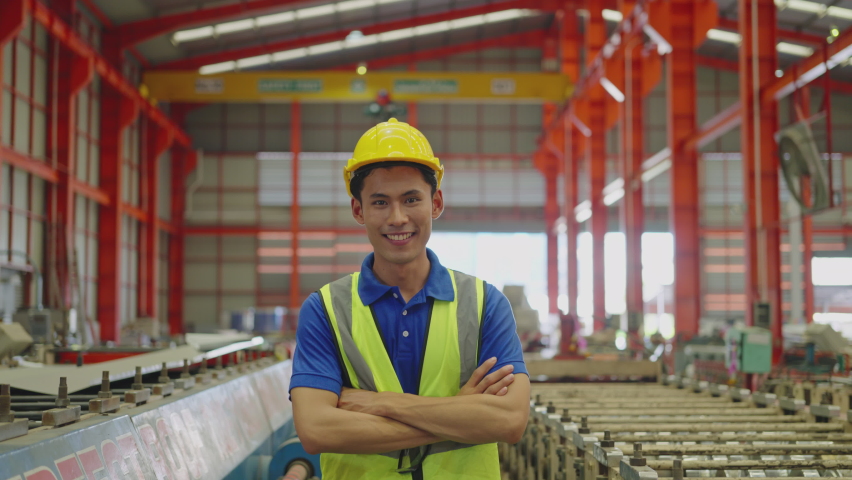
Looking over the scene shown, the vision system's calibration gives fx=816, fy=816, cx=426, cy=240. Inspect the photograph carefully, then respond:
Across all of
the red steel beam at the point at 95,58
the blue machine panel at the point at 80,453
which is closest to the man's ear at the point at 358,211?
the blue machine panel at the point at 80,453

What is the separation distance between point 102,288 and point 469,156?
13743mm

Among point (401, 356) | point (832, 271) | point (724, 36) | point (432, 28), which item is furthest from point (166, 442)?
point (832, 271)

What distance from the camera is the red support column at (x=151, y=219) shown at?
25.5 meters

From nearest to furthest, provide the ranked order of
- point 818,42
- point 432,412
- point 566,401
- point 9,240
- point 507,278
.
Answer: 1. point 432,412
2. point 566,401
3. point 9,240
4. point 818,42
5. point 507,278

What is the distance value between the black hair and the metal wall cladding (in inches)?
40.3

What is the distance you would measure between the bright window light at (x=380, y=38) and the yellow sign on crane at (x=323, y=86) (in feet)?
14.3

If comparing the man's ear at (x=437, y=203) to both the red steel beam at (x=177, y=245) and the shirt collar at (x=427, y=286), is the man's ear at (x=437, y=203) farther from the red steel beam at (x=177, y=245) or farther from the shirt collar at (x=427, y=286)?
the red steel beam at (x=177, y=245)

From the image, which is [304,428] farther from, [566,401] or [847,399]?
[847,399]

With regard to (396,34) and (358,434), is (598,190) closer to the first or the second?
(396,34)

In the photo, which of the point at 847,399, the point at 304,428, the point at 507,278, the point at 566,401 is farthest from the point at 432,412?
the point at 507,278

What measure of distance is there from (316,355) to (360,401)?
176 millimetres

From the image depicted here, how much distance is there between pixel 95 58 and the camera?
19.5m

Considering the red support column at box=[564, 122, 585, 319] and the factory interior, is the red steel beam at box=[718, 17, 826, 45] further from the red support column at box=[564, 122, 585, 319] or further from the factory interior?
the red support column at box=[564, 122, 585, 319]

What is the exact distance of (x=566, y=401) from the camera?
550 cm
